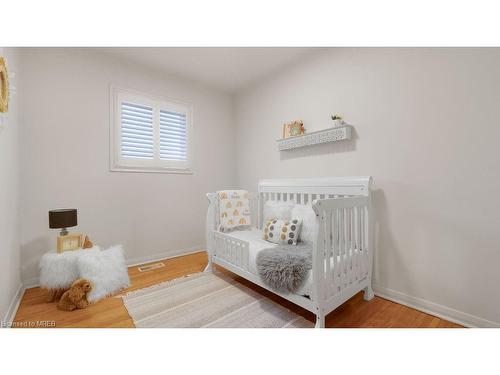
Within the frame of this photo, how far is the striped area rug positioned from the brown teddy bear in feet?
0.93

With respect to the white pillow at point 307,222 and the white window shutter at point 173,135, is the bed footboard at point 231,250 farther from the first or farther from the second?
the white window shutter at point 173,135

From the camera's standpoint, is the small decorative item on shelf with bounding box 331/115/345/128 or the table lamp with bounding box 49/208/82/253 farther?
the small decorative item on shelf with bounding box 331/115/345/128

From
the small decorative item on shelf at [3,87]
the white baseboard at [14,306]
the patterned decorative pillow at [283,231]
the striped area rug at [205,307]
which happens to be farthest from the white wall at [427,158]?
the white baseboard at [14,306]

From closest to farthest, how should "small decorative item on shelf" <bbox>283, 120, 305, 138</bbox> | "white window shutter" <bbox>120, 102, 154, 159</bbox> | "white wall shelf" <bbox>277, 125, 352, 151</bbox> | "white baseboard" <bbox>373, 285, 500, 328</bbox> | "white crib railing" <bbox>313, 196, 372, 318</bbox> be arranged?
1. "white crib railing" <bbox>313, 196, 372, 318</bbox>
2. "white baseboard" <bbox>373, 285, 500, 328</bbox>
3. "white wall shelf" <bbox>277, 125, 352, 151</bbox>
4. "small decorative item on shelf" <bbox>283, 120, 305, 138</bbox>
5. "white window shutter" <bbox>120, 102, 154, 159</bbox>

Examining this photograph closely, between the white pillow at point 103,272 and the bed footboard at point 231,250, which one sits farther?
the bed footboard at point 231,250

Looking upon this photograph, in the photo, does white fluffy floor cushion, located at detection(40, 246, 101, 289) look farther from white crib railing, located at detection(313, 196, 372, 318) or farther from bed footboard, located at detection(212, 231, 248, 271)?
white crib railing, located at detection(313, 196, 372, 318)

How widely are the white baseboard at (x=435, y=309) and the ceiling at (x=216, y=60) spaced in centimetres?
244

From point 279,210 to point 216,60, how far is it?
188 cm

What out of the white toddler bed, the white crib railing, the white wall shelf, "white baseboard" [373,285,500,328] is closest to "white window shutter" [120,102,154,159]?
the white toddler bed

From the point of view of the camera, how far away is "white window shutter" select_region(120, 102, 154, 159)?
258 cm

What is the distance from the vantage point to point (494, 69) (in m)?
1.38

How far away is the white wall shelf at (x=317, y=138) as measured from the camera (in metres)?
2.04

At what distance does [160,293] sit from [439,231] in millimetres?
2235
